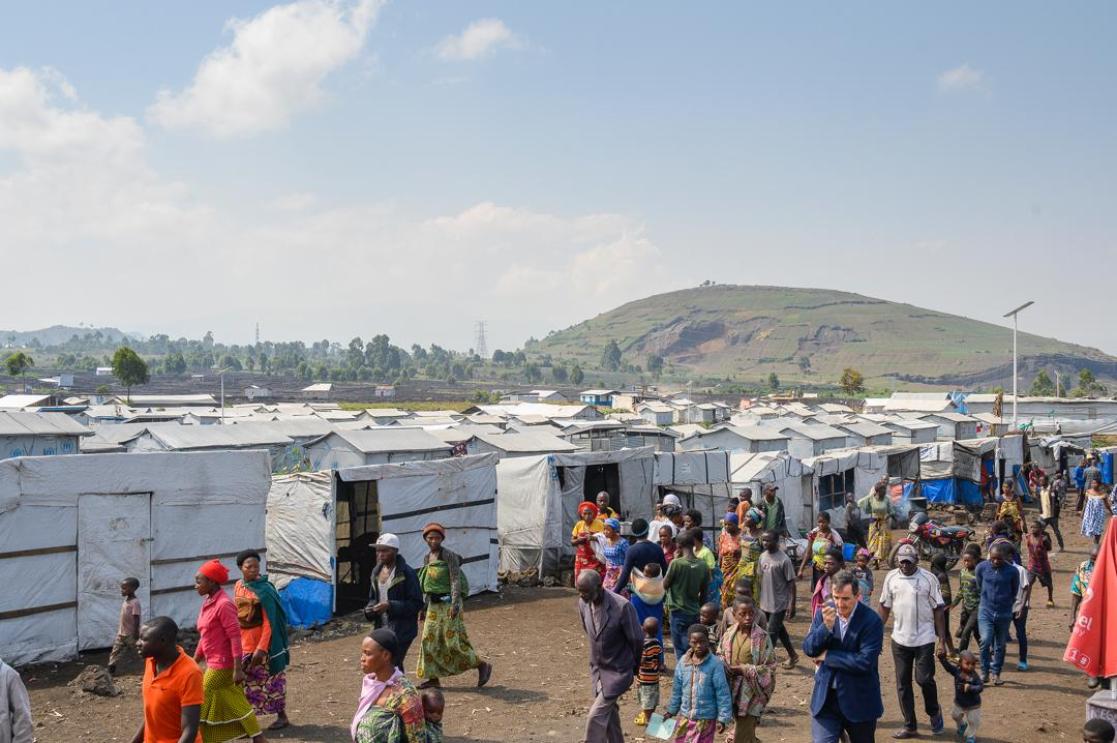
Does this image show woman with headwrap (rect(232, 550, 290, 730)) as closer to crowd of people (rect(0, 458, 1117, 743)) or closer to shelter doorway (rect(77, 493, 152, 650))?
crowd of people (rect(0, 458, 1117, 743))

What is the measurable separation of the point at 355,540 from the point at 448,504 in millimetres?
1427

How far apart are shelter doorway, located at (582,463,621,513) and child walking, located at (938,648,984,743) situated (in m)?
9.95

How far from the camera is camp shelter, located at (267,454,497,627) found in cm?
1296

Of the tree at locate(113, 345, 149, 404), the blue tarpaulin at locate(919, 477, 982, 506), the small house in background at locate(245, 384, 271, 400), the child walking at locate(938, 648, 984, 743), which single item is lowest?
the blue tarpaulin at locate(919, 477, 982, 506)

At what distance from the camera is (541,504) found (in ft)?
54.5

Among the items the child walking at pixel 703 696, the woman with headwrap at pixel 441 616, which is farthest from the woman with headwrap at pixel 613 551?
the child walking at pixel 703 696

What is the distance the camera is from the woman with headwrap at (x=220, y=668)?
6785 millimetres

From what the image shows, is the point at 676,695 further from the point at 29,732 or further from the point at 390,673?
the point at 29,732

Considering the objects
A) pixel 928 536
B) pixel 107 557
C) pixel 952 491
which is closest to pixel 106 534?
pixel 107 557

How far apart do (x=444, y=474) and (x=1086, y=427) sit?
47535 mm

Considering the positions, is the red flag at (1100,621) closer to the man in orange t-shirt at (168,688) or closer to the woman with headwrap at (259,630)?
the man in orange t-shirt at (168,688)

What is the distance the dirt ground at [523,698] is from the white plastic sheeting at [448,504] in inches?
67.1

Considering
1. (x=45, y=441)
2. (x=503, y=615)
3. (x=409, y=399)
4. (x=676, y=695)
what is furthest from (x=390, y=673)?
(x=409, y=399)

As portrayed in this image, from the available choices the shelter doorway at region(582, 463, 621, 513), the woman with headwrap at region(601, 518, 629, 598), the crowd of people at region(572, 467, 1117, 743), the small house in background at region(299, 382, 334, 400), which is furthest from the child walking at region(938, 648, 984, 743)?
the small house in background at region(299, 382, 334, 400)
